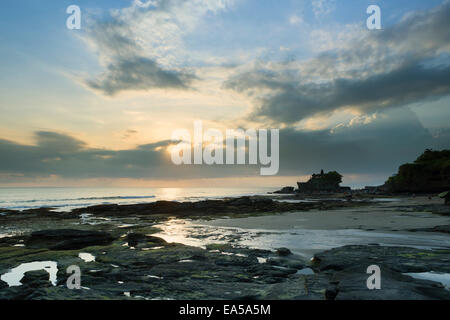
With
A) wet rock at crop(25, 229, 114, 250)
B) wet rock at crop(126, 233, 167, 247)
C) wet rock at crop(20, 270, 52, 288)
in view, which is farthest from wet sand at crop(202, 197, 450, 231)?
wet rock at crop(20, 270, 52, 288)

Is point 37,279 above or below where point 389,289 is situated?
below

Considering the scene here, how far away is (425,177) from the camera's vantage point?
8094 centimetres

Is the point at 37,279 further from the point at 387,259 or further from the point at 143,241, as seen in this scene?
the point at 387,259

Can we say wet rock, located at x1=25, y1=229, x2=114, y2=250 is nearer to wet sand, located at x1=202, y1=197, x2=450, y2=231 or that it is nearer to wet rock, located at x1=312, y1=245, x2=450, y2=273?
wet sand, located at x1=202, y1=197, x2=450, y2=231

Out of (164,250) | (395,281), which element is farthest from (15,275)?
(395,281)

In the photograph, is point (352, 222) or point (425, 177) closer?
point (352, 222)

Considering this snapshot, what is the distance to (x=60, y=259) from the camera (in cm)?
1184

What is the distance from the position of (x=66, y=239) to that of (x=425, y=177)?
97.7 meters

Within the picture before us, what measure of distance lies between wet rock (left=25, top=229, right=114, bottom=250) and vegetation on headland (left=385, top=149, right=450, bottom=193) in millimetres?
92491

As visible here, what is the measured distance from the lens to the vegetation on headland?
76.6m

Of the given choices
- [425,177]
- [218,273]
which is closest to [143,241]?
[218,273]
